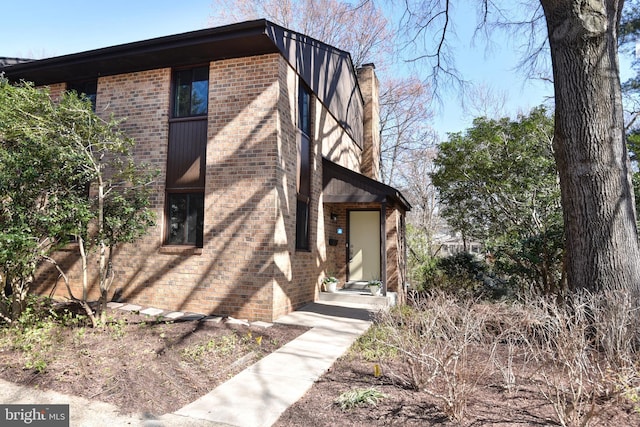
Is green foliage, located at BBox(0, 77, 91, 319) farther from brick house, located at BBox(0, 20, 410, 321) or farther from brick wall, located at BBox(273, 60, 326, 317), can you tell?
brick wall, located at BBox(273, 60, 326, 317)

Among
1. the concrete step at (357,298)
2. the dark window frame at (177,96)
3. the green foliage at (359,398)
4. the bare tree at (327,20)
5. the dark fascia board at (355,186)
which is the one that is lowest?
the green foliage at (359,398)

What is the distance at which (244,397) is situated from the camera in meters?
3.65

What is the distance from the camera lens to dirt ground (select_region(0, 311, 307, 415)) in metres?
3.72

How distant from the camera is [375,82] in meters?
15.4

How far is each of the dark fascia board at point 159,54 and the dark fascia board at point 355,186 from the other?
133 inches

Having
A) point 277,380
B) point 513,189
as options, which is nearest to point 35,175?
point 277,380

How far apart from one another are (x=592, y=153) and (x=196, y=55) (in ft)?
23.3

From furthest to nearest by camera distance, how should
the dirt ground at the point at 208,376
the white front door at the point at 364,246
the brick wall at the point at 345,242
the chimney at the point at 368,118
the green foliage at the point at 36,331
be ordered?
the chimney at the point at 368,118
the white front door at the point at 364,246
the brick wall at the point at 345,242
the green foliage at the point at 36,331
the dirt ground at the point at 208,376

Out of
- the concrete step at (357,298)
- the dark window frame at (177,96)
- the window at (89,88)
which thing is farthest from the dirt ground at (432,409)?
the window at (89,88)

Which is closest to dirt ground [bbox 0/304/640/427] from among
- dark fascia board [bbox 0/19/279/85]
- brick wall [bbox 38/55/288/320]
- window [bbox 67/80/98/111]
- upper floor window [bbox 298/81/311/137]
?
brick wall [bbox 38/55/288/320]

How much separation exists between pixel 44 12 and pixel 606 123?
41.6 ft

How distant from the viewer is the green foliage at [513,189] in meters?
9.50

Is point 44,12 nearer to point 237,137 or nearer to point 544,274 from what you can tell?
point 237,137
